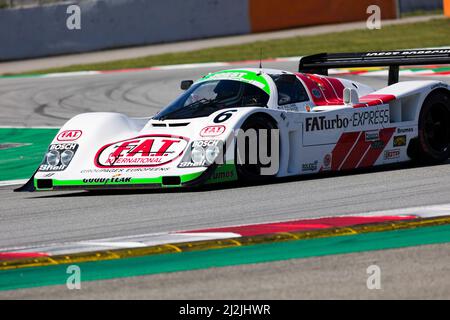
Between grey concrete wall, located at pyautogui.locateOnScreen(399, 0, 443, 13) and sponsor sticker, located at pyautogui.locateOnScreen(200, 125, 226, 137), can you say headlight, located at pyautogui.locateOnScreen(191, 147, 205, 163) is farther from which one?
grey concrete wall, located at pyautogui.locateOnScreen(399, 0, 443, 13)

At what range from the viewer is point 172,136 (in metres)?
10.5

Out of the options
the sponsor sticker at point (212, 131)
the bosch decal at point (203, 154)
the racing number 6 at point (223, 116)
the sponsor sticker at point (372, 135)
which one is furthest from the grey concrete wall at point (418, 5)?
the bosch decal at point (203, 154)

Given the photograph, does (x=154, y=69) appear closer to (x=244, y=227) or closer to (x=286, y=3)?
(x=286, y=3)

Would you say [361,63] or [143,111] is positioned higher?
[361,63]

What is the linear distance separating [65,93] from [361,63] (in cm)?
989

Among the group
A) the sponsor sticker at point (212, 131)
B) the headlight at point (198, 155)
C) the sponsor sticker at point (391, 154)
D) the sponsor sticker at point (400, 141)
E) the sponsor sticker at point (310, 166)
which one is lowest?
the sponsor sticker at point (391, 154)

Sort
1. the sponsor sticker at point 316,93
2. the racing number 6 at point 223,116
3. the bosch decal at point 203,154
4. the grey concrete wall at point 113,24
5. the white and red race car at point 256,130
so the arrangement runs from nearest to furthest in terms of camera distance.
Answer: the bosch decal at point 203,154 → the white and red race car at point 256,130 → the racing number 6 at point 223,116 → the sponsor sticker at point 316,93 → the grey concrete wall at point 113,24

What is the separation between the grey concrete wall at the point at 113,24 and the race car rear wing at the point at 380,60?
653 inches

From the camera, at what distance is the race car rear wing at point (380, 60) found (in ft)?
40.3

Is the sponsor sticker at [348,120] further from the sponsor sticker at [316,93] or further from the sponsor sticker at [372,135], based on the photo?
the sponsor sticker at [316,93]

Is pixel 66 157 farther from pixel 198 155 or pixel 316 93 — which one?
pixel 316 93

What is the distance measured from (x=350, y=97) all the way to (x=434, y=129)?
1279 mm

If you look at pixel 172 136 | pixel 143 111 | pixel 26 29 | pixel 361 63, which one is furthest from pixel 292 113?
pixel 26 29

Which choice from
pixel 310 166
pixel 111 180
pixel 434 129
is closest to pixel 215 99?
pixel 310 166
